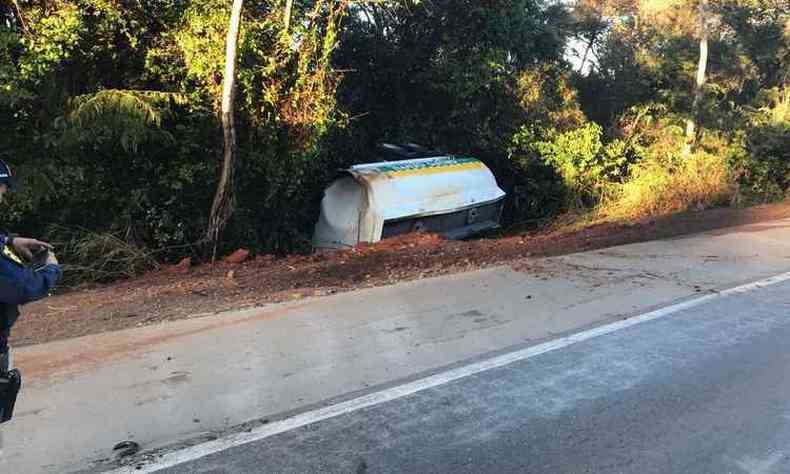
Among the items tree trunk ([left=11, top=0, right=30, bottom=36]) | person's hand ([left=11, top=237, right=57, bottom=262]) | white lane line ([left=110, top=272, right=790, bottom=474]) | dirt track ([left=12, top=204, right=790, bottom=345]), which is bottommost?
dirt track ([left=12, top=204, right=790, bottom=345])

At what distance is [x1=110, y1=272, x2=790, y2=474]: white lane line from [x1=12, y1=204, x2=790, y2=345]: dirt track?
257cm

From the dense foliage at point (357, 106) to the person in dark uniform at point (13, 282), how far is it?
266 inches

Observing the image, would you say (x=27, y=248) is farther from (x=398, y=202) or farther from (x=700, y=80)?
(x=700, y=80)

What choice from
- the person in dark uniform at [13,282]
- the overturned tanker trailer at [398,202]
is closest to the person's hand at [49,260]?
the person in dark uniform at [13,282]

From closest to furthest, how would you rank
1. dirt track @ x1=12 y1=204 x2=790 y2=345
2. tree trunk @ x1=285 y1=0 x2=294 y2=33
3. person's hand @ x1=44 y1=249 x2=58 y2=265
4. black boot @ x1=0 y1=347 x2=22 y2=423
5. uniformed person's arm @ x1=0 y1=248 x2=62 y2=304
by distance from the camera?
uniformed person's arm @ x1=0 y1=248 x2=62 y2=304, black boot @ x1=0 y1=347 x2=22 y2=423, person's hand @ x1=44 y1=249 x2=58 y2=265, dirt track @ x1=12 y1=204 x2=790 y2=345, tree trunk @ x1=285 y1=0 x2=294 y2=33

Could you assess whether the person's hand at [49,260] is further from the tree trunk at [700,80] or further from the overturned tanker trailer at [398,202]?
the tree trunk at [700,80]

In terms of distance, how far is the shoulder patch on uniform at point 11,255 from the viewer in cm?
304

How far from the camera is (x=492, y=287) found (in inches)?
331

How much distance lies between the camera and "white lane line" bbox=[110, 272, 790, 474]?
412cm

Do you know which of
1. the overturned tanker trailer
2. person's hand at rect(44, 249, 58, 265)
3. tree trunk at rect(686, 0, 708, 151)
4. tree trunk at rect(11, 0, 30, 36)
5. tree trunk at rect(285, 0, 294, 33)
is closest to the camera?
person's hand at rect(44, 249, 58, 265)

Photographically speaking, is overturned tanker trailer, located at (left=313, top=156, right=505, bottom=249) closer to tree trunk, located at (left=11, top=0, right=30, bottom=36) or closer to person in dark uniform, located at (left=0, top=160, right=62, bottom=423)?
tree trunk, located at (left=11, top=0, right=30, bottom=36)

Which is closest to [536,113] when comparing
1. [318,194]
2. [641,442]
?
[318,194]

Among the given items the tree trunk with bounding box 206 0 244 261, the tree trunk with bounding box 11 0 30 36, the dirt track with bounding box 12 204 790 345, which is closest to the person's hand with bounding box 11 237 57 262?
the dirt track with bounding box 12 204 790 345

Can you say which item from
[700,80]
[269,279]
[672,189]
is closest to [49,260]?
[269,279]
